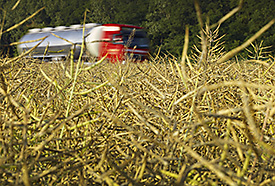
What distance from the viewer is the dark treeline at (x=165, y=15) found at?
21500 millimetres

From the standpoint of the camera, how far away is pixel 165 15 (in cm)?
3045

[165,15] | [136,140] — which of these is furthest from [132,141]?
[165,15]

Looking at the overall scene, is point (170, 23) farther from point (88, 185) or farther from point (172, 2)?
point (88, 185)

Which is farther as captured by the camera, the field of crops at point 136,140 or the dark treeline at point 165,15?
the dark treeline at point 165,15

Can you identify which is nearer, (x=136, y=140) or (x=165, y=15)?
(x=136, y=140)

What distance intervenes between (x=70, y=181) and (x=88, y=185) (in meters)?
0.05

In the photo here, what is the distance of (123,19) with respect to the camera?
29562mm

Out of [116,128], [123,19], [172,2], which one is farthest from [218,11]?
[116,128]

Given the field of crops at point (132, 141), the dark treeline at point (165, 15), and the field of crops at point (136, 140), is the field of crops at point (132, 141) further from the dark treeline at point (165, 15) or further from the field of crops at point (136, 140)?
the dark treeline at point (165, 15)

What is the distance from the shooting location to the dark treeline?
2150 cm

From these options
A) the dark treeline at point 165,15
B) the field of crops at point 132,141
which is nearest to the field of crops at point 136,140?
the field of crops at point 132,141

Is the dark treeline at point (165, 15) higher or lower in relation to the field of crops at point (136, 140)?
higher

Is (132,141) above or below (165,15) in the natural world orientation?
below

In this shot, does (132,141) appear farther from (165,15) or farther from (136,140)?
(165,15)
